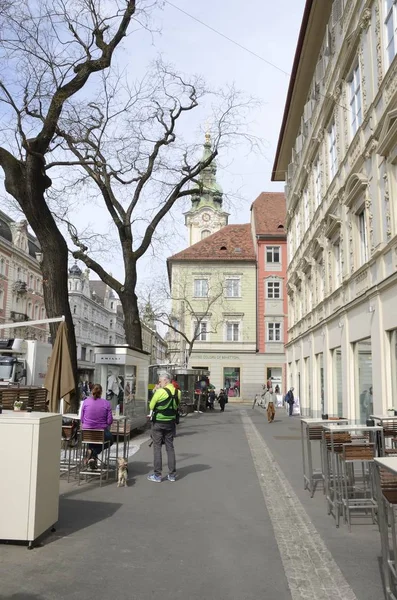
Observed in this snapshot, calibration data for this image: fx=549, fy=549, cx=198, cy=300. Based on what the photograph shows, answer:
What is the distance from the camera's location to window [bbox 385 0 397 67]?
12636 millimetres

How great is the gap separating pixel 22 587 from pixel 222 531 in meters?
2.52

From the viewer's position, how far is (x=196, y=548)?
18.2 ft

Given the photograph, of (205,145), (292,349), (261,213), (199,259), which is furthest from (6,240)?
(205,145)

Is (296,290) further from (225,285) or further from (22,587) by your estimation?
(22,587)

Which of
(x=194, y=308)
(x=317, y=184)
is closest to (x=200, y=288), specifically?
(x=194, y=308)

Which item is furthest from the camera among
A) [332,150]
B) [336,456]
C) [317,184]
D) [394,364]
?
[317,184]

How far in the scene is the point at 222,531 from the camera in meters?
6.24

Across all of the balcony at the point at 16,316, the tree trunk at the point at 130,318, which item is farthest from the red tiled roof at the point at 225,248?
the tree trunk at the point at 130,318

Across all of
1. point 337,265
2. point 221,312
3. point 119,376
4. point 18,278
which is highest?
point 18,278

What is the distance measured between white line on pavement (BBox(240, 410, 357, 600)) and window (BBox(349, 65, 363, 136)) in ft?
37.1

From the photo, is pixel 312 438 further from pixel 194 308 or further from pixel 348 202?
pixel 194 308

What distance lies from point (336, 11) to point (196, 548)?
18.6 metres

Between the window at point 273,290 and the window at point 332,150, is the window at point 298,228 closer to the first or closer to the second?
the window at point 332,150

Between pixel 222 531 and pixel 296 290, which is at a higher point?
pixel 296 290
